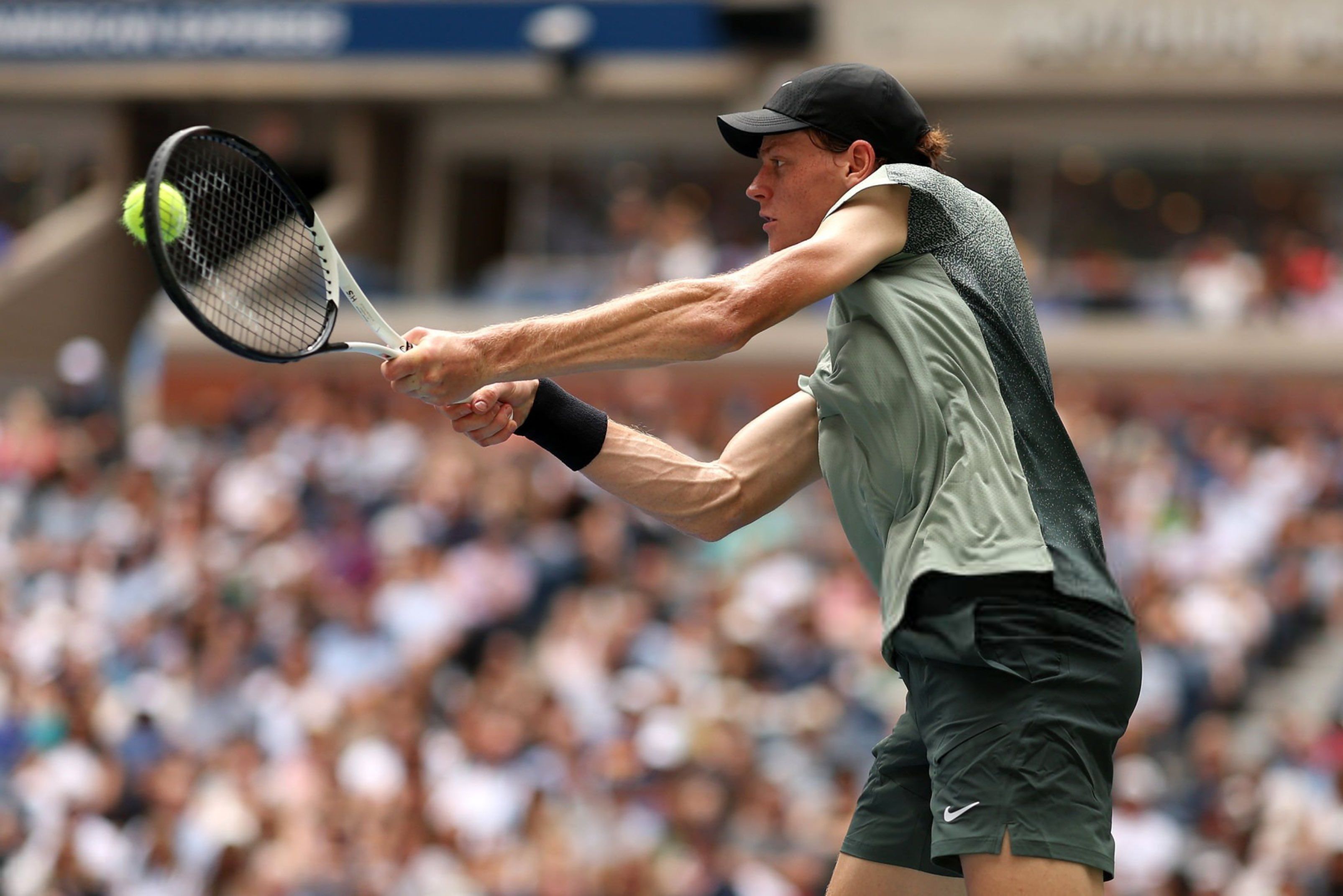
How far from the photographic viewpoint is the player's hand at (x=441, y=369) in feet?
10.6

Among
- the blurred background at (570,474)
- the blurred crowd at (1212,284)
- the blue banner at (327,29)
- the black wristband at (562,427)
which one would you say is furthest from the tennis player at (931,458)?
the blue banner at (327,29)

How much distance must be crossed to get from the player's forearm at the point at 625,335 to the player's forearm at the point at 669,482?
624mm

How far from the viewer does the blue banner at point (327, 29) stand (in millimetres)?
21031

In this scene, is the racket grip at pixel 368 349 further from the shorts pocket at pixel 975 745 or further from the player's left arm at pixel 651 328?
the shorts pocket at pixel 975 745

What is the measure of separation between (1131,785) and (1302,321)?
8.63 meters

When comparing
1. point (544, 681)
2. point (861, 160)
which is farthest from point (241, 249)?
point (544, 681)

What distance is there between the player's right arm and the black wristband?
42 millimetres

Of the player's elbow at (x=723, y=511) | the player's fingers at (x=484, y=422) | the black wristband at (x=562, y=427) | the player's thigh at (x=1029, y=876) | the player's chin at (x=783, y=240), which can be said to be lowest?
the player's thigh at (x=1029, y=876)

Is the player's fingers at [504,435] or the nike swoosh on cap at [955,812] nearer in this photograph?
the nike swoosh on cap at [955,812]

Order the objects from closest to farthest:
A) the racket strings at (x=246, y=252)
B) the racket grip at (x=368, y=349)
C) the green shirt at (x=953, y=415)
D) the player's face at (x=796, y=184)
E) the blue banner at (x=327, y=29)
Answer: the green shirt at (x=953, y=415) < the racket grip at (x=368, y=349) < the player's face at (x=796, y=184) < the racket strings at (x=246, y=252) < the blue banner at (x=327, y=29)

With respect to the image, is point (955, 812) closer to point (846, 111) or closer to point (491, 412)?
point (491, 412)

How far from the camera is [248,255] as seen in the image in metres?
4.29

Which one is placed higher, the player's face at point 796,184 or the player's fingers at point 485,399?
the player's face at point 796,184

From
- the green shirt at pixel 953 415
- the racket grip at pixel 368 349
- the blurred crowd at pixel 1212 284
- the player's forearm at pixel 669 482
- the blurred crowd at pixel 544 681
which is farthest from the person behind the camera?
the blurred crowd at pixel 1212 284
